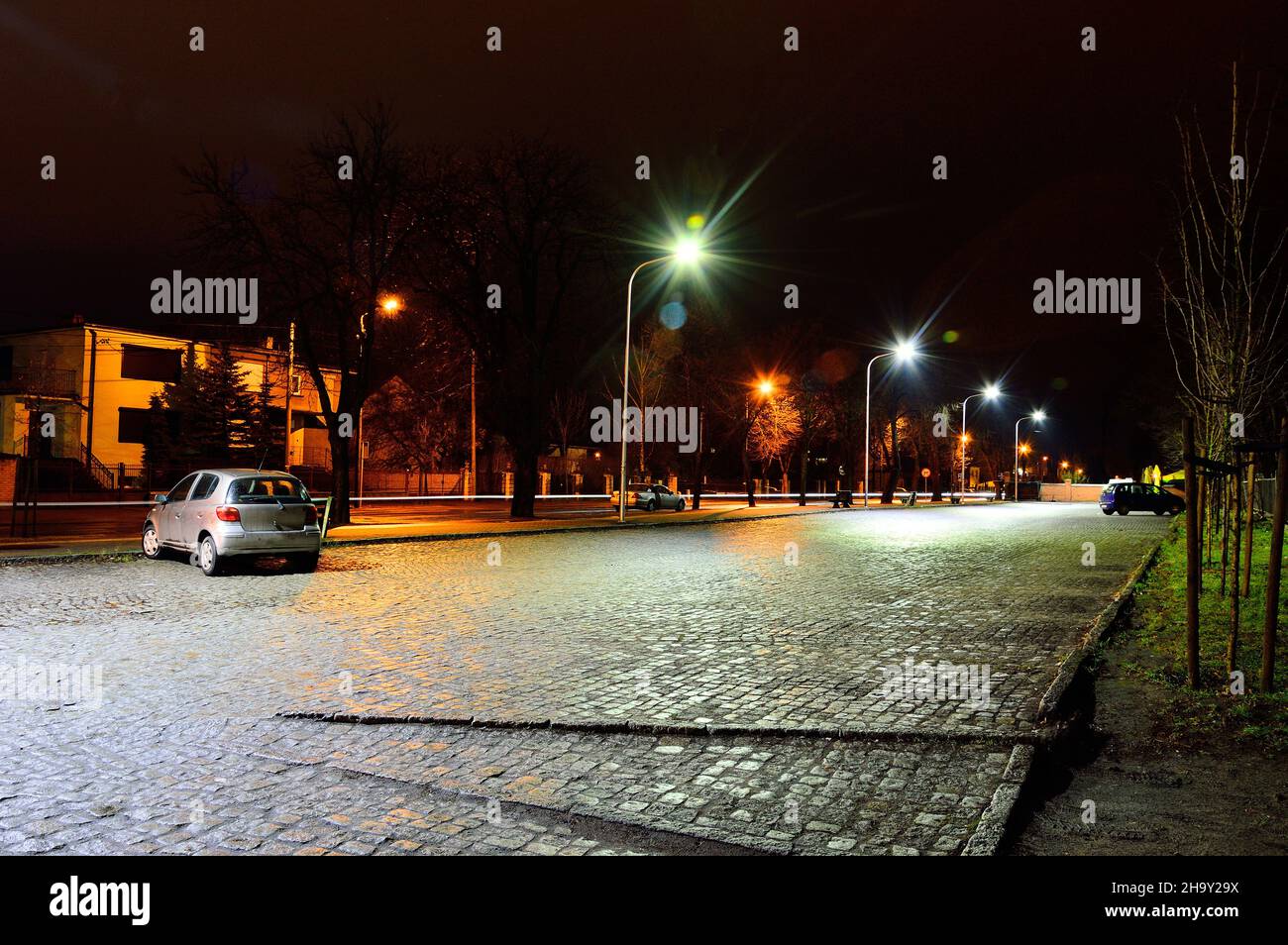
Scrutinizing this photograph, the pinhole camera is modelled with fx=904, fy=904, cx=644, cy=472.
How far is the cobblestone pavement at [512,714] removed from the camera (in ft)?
14.5

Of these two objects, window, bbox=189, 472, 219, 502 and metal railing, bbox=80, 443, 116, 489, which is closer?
window, bbox=189, 472, 219, 502

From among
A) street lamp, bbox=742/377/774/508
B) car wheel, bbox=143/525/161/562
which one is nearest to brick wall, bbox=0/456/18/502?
car wheel, bbox=143/525/161/562

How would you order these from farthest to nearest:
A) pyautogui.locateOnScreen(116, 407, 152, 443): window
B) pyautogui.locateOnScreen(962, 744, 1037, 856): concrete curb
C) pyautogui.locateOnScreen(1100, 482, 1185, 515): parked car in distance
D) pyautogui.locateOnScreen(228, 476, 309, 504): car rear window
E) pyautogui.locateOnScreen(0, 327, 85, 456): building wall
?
pyautogui.locateOnScreen(116, 407, 152, 443): window, pyautogui.locateOnScreen(0, 327, 85, 456): building wall, pyautogui.locateOnScreen(1100, 482, 1185, 515): parked car in distance, pyautogui.locateOnScreen(228, 476, 309, 504): car rear window, pyautogui.locateOnScreen(962, 744, 1037, 856): concrete curb

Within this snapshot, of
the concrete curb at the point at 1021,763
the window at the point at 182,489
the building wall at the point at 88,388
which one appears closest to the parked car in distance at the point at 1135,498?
the concrete curb at the point at 1021,763

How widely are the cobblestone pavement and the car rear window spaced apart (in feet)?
4.95

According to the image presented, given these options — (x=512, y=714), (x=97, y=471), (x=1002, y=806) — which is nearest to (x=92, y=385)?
(x=97, y=471)

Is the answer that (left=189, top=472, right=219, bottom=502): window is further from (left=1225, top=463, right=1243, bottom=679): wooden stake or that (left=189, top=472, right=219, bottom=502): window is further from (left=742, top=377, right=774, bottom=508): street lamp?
(left=742, top=377, right=774, bottom=508): street lamp

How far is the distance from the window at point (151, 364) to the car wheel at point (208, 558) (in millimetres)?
44894

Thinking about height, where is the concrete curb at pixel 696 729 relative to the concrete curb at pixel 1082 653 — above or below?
below

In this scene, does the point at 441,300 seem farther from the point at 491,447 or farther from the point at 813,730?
the point at 491,447

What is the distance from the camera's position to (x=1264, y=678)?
21.5 feet

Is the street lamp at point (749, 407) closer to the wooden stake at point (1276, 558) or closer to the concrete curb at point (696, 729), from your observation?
the wooden stake at point (1276, 558)

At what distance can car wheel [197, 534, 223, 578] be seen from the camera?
1480 centimetres

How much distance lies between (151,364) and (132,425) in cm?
404
